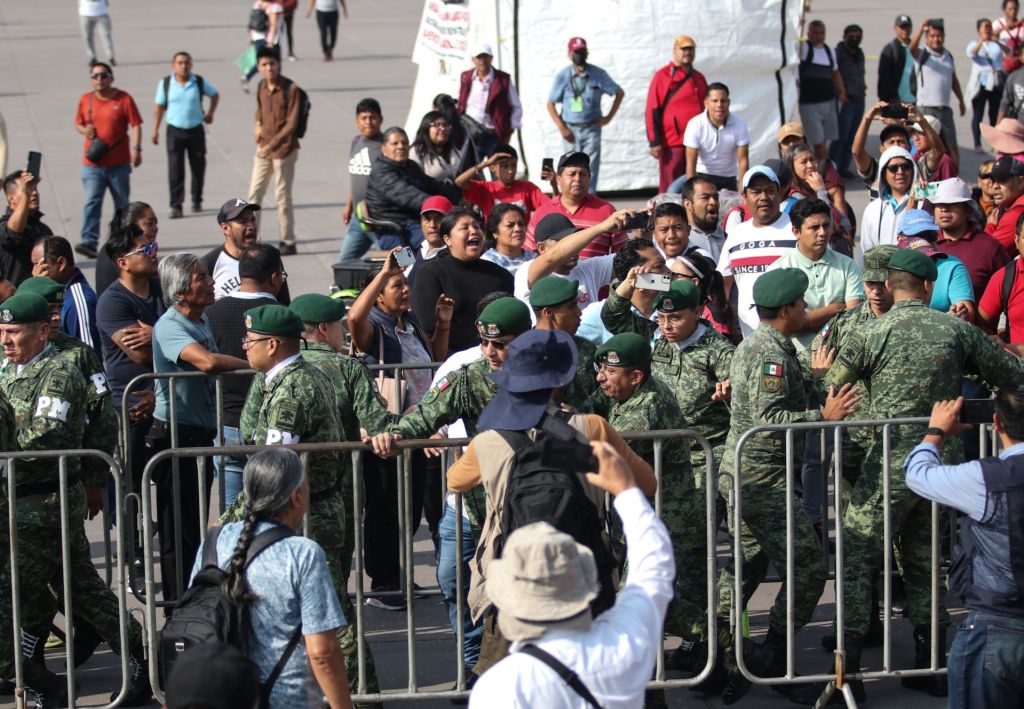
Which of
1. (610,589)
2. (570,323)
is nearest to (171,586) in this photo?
(570,323)

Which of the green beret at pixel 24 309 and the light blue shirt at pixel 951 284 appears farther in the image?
the light blue shirt at pixel 951 284

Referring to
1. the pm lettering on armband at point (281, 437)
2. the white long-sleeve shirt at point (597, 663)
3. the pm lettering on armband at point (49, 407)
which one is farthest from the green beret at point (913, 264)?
the pm lettering on armband at point (49, 407)

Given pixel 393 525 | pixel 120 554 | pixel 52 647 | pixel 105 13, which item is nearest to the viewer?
pixel 120 554

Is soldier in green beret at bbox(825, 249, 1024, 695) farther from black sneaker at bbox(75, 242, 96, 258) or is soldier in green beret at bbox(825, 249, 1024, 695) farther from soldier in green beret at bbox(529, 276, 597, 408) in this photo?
black sneaker at bbox(75, 242, 96, 258)

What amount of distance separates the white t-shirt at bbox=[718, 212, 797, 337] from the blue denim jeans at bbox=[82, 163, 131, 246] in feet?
24.7

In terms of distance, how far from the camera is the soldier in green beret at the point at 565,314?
A: 6.55 meters

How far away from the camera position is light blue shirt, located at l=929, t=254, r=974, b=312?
7.89 m

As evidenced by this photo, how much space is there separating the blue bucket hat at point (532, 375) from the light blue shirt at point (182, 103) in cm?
1105

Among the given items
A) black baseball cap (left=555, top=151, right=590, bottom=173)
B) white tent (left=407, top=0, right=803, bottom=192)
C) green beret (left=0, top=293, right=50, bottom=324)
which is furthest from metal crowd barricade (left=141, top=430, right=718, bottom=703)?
white tent (left=407, top=0, right=803, bottom=192)

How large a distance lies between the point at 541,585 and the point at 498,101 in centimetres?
1113

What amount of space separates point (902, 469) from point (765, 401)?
2.11 feet

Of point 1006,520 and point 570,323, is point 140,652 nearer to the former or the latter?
point 570,323

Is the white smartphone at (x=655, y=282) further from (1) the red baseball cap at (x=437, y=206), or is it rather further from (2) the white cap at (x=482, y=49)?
(2) the white cap at (x=482, y=49)

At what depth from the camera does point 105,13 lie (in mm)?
24328
